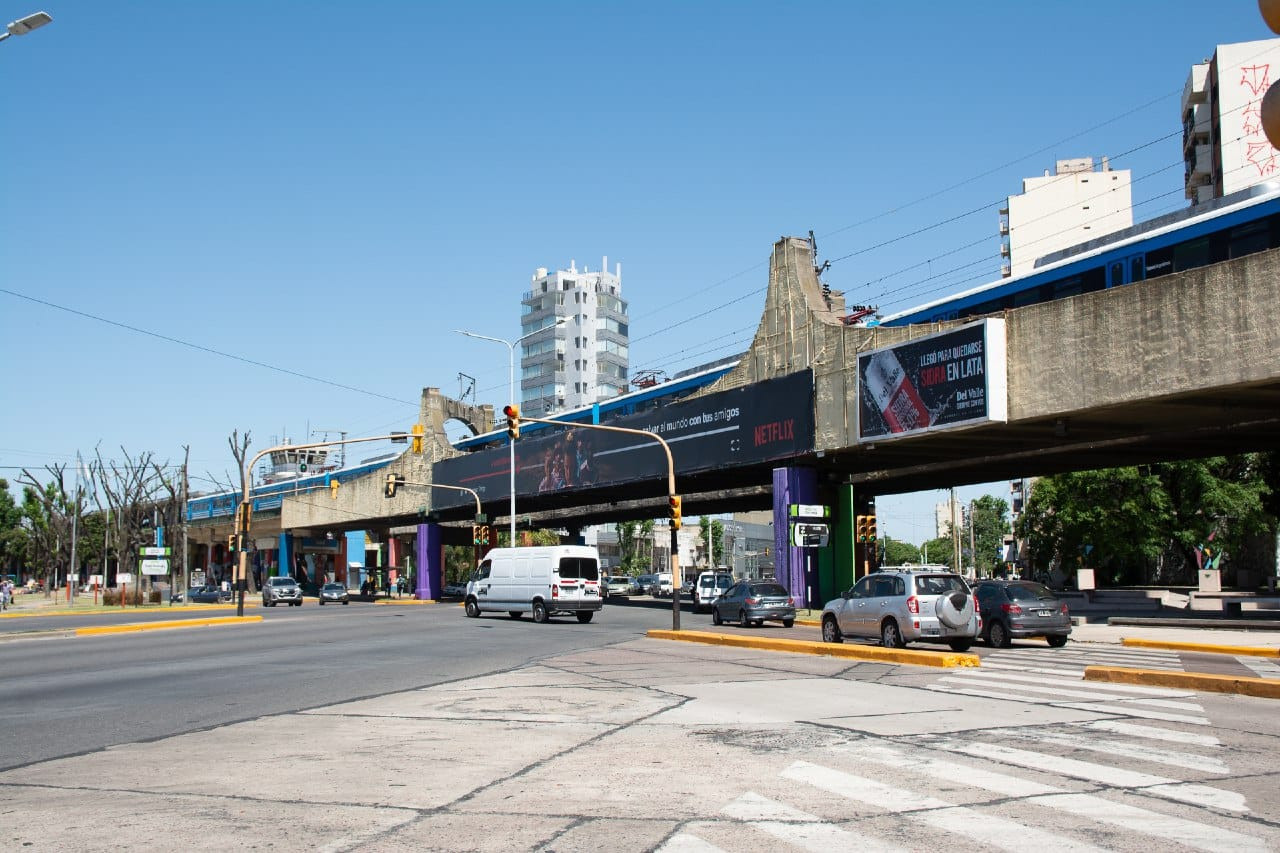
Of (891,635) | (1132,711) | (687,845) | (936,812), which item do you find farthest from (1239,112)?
(687,845)

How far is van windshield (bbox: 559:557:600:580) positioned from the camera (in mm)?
39188

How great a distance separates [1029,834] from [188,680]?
52.4ft

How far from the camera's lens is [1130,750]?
10406 millimetres

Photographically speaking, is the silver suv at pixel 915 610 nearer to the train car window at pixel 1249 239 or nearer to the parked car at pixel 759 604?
the train car window at pixel 1249 239

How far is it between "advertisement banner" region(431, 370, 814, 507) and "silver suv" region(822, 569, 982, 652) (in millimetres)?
16969

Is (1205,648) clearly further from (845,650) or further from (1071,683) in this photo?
(1071,683)

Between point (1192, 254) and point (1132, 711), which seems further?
point (1192, 254)

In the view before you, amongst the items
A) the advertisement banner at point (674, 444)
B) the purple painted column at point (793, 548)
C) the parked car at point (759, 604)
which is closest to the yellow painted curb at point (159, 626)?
the advertisement banner at point (674, 444)

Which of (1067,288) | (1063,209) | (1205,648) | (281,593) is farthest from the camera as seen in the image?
(1063,209)

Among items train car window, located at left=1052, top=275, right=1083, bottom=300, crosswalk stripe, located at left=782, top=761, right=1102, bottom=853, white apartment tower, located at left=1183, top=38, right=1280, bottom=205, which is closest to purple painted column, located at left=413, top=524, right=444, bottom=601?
train car window, located at left=1052, top=275, right=1083, bottom=300

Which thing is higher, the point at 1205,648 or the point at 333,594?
the point at 1205,648

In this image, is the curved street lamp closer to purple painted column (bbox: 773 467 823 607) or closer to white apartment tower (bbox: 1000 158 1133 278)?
purple painted column (bbox: 773 467 823 607)

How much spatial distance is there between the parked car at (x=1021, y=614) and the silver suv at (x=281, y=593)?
51.3 m

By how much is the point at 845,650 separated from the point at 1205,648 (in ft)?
25.4
